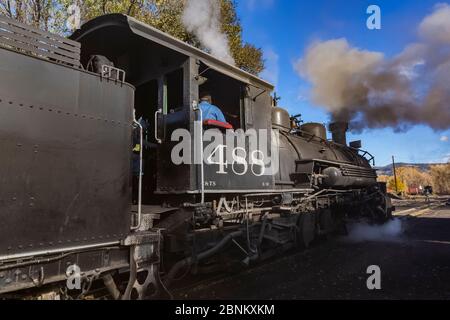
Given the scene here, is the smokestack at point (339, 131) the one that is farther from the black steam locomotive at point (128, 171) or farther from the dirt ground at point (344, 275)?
the black steam locomotive at point (128, 171)

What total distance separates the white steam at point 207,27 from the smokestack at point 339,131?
19.5 ft

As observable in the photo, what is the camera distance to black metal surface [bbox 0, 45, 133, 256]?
101 inches

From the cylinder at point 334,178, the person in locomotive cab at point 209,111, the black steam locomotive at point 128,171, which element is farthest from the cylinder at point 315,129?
the person in locomotive cab at point 209,111

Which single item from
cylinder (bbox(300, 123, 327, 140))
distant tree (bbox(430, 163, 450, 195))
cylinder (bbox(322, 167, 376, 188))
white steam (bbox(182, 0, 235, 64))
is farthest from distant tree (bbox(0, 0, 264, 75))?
distant tree (bbox(430, 163, 450, 195))

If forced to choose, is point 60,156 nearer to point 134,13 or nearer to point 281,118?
point 281,118

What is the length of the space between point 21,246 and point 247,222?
3265 mm

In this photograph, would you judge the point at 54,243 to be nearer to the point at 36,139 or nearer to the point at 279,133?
the point at 36,139

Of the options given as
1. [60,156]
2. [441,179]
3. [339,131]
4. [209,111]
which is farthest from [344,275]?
[441,179]

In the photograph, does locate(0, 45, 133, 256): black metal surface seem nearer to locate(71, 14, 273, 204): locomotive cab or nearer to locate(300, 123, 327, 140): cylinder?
locate(71, 14, 273, 204): locomotive cab

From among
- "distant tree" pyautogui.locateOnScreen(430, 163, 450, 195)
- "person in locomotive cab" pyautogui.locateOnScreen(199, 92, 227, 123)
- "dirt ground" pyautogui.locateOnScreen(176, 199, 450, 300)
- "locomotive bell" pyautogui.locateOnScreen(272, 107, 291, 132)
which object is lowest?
"dirt ground" pyautogui.locateOnScreen(176, 199, 450, 300)

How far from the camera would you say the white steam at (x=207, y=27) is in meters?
8.41

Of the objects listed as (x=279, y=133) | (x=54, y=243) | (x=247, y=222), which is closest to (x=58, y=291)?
(x=54, y=243)

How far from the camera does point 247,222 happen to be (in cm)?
523

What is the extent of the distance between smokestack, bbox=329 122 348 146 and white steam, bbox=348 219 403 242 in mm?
3443
